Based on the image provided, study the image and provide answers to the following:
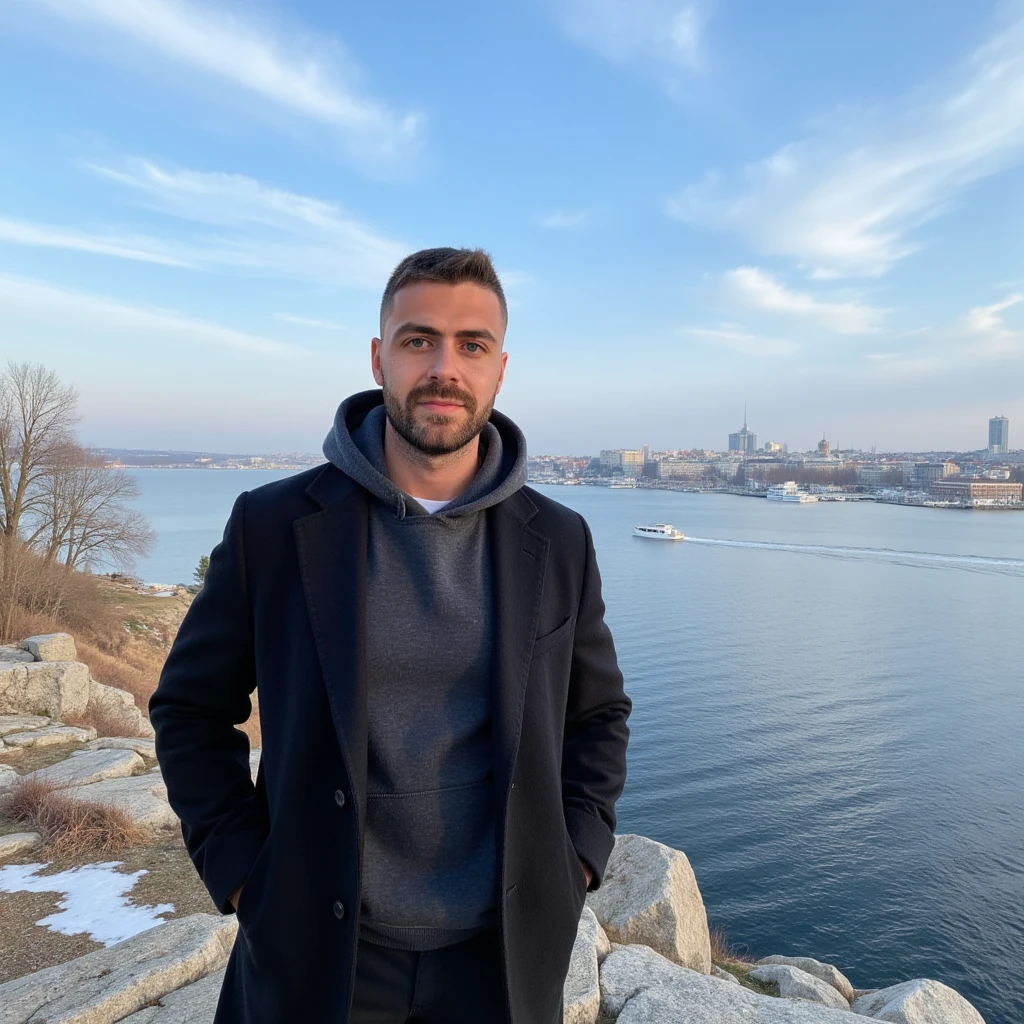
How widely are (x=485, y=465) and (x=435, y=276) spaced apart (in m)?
0.48

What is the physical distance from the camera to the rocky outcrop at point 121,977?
9.87 ft

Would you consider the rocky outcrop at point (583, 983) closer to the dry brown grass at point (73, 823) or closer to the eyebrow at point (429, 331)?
the eyebrow at point (429, 331)

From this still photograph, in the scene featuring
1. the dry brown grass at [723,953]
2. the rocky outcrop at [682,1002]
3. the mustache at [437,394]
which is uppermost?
the mustache at [437,394]

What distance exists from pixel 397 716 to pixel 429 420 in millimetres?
693

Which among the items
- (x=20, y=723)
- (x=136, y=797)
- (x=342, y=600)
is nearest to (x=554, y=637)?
(x=342, y=600)

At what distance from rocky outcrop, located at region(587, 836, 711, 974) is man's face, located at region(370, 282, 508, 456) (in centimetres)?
402

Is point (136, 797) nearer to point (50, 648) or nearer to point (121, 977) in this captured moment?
point (121, 977)

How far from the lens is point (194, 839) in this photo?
179 centimetres

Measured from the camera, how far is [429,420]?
1.83m

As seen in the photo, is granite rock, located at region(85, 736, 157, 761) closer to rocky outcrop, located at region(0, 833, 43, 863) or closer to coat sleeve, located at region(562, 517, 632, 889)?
rocky outcrop, located at region(0, 833, 43, 863)

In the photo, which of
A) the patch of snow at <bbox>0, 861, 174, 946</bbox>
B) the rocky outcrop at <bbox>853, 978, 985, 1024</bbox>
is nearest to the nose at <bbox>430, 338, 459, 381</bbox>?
the patch of snow at <bbox>0, 861, 174, 946</bbox>

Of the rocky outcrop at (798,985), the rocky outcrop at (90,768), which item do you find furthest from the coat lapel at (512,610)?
the rocky outcrop at (90,768)

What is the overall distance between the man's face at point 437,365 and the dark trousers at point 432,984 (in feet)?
3.73

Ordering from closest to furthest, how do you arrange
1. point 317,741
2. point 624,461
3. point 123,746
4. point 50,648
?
point 317,741
point 123,746
point 50,648
point 624,461
